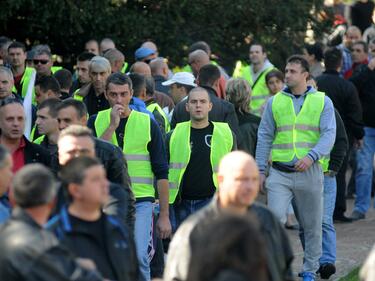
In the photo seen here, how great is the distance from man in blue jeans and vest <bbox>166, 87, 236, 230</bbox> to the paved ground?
191cm

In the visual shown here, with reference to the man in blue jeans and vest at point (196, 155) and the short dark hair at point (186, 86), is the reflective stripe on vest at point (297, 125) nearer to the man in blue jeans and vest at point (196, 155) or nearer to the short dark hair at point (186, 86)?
the man in blue jeans and vest at point (196, 155)

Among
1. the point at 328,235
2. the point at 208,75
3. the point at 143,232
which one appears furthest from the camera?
the point at 208,75

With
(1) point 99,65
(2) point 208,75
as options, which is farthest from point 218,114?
(1) point 99,65

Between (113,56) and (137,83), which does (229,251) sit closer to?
(137,83)

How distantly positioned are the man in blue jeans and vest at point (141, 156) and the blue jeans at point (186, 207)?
61 cm

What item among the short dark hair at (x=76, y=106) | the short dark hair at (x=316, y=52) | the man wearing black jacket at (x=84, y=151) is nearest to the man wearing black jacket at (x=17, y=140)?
the short dark hair at (x=76, y=106)

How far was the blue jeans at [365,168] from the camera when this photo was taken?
55.9ft

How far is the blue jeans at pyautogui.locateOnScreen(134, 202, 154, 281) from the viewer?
1116 cm

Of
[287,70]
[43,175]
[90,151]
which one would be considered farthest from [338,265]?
[43,175]

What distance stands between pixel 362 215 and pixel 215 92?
3.56 metres

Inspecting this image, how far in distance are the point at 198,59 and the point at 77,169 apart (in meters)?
9.22

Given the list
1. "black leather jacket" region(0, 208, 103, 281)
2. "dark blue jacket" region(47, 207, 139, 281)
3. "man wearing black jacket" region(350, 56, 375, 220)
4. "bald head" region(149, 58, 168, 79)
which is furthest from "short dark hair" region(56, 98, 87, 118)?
"man wearing black jacket" region(350, 56, 375, 220)

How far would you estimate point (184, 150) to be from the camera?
469 inches

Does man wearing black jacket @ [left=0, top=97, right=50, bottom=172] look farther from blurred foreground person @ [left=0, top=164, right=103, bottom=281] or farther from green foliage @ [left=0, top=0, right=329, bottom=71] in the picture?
green foliage @ [left=0, top=0, right=329, bottom=71]
